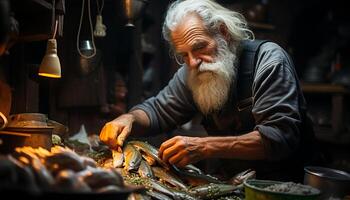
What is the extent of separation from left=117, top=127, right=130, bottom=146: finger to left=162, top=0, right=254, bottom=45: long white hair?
3.33 feet

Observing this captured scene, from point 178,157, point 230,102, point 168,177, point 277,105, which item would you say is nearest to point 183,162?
point 178,157

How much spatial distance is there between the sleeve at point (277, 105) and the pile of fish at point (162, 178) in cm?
33

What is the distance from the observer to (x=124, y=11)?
4.14 m

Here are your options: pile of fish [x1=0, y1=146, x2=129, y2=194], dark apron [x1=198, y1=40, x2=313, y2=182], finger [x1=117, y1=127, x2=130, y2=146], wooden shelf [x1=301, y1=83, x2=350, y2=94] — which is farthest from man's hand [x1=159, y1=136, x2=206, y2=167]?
wooden shelf [x1=301, y1=83, x2=350, y2=94]

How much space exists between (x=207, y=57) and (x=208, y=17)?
38 centimetres

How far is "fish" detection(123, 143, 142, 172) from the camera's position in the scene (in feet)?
9.10

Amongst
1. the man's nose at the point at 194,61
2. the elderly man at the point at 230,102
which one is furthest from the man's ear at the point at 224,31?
the man's nose at the point at 194,61

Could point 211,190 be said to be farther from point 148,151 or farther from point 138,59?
point 138,59

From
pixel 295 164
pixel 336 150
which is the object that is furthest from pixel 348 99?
pixel 295 164

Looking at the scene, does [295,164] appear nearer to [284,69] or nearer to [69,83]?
[284,69]

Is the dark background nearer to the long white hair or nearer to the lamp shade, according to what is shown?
the lamp shade

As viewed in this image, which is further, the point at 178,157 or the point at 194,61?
the point at 194,61

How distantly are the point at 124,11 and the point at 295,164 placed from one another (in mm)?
2342

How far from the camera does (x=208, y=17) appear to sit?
3.56 m
